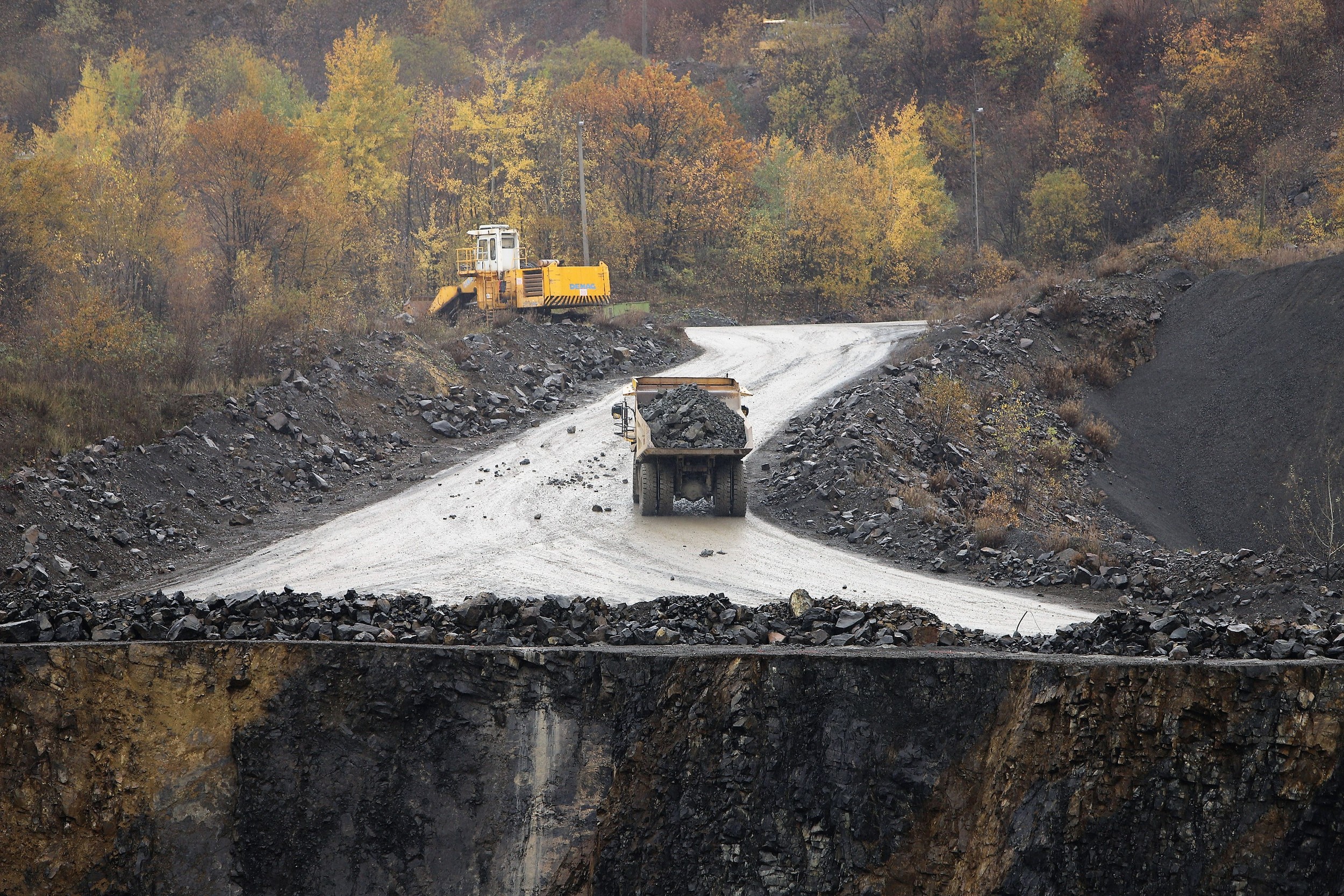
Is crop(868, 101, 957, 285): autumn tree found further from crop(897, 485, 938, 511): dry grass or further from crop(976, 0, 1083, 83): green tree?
crop(897, 485, 938, 511): dry grass

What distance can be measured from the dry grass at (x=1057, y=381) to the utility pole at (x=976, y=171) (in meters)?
21.4

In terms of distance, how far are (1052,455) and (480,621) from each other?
45.4 feet

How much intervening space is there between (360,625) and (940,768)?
17.5ft

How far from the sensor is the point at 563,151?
151 ft

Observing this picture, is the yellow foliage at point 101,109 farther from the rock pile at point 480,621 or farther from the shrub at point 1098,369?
the rock pile at point 480,621

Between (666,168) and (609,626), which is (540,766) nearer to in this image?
(609,626)

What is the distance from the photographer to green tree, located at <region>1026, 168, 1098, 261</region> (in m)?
42.6

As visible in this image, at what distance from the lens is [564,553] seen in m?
15.6

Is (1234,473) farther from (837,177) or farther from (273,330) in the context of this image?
(837,177)

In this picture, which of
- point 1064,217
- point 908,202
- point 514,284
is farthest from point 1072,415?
point 908,202

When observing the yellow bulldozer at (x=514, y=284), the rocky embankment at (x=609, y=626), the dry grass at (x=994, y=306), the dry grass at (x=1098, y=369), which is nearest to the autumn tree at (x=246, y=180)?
the yellow bulldozer at (x=514, y=284)

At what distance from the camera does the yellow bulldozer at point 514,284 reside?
106ft

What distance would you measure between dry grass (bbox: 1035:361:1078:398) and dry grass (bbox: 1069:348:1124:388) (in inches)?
12.0

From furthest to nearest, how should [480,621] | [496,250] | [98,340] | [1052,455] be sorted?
[496,250] → [1052,455] → [98,340] → [480,621]
